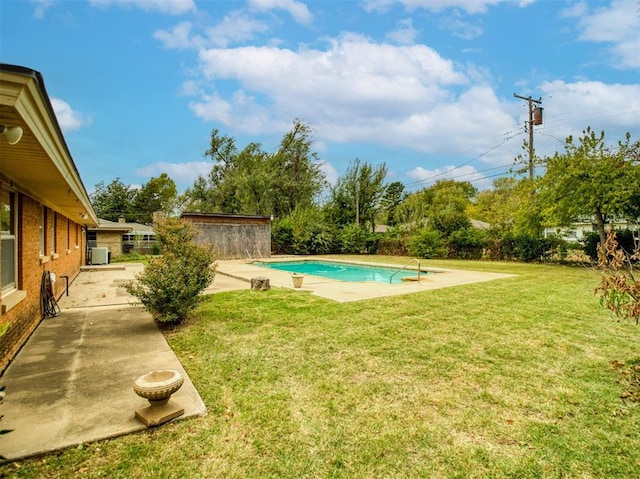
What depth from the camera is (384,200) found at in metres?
30.8

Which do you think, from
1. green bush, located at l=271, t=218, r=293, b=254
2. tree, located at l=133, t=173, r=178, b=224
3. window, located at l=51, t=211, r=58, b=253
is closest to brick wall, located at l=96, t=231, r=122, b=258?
green bush, located at l=271, t=218, r=293, b=254

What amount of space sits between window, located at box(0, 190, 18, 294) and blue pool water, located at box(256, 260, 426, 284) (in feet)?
32.4

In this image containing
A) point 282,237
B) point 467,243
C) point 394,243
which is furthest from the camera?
point 282,237

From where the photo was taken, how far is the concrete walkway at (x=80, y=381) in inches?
103

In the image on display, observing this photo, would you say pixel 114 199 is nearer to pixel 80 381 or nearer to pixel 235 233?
pixel 235 233

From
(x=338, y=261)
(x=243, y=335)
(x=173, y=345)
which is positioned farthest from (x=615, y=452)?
(x=338, y=261)

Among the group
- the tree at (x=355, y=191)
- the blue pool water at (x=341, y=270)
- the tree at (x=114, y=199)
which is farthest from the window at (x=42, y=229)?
the tree at (x=114, y=199)

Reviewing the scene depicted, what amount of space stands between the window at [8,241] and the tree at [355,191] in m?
24.0

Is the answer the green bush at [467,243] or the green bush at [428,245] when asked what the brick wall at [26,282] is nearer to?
the green bush at [428,245]

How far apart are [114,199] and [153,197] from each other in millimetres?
4535

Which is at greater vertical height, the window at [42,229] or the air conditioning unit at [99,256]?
the window at [42,229]

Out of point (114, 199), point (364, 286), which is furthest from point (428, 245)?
point (114, 199)

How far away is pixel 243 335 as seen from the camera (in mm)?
5223

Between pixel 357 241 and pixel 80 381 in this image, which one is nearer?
pixel 80 381
